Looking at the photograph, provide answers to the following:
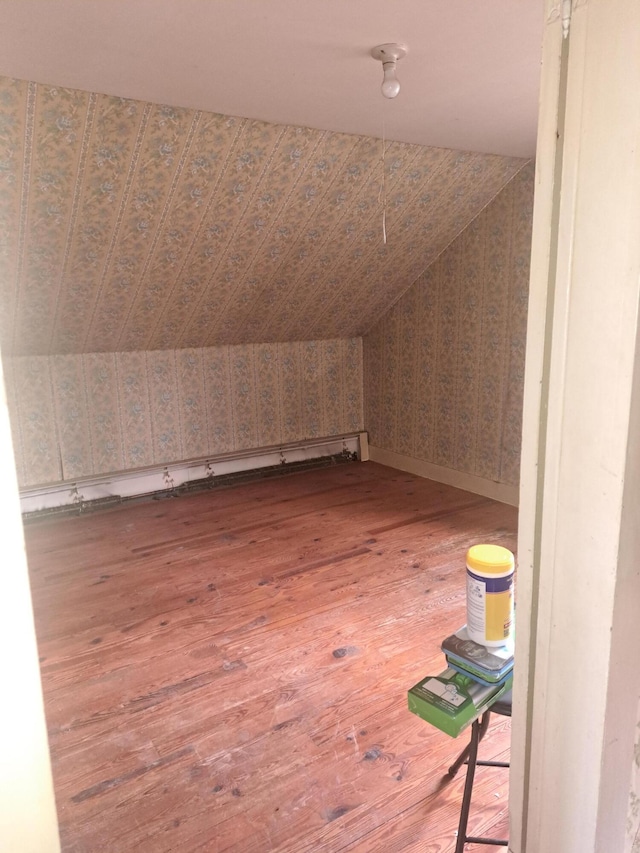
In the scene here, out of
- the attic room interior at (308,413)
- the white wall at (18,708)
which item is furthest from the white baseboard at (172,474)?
the white wall at (18,708)

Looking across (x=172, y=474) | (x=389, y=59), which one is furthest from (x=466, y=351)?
(x=389, y=59)

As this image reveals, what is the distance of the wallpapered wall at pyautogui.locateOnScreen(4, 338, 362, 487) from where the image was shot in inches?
146

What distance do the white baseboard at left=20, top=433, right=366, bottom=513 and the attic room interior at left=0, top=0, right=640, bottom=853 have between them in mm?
20

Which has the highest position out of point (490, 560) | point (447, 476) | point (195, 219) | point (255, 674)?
point (195, 219)

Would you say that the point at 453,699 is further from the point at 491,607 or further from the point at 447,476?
the point at 447,476

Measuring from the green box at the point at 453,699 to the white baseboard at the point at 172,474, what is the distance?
3139mm

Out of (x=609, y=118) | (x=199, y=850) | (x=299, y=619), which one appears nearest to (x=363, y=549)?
(x=299, y=619)

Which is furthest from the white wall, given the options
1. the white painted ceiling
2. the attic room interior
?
the white painted ceiling

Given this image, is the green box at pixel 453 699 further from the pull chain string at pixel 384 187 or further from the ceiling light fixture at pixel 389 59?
the pull chain string at pixel 384 187

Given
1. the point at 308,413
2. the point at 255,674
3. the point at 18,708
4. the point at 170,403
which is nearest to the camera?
the point at 18,708

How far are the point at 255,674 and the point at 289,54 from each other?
2.05 metres

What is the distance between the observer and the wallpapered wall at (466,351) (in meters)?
3.61

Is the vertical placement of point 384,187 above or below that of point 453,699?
above

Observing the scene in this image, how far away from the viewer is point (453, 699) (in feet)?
3.72
